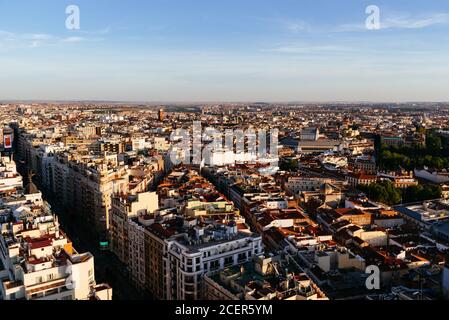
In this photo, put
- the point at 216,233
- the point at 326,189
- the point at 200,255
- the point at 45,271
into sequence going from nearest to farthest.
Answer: the point at 45,271 → the point at 200,255 → the point at 216,233 → the point at 326,189

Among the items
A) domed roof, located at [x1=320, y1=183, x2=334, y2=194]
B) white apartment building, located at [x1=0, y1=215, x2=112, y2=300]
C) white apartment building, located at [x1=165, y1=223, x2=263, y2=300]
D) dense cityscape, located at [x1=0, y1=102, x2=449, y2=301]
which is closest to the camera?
white apartment building, located at [x1=0, y1=215, x2=112, y2=300]

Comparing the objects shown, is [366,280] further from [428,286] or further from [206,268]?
[206,268]

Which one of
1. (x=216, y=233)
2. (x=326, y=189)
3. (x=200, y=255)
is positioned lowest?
(x=326, y=189)

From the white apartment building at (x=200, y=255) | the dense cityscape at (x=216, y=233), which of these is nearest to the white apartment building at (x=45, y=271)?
the dense cityscape at (x=216, y=233)

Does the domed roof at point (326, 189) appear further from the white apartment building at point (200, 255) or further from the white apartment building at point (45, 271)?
the white apartment building at point (45, 271)

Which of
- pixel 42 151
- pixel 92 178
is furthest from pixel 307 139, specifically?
pixel 92 178

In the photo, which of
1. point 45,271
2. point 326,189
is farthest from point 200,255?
point 326,189

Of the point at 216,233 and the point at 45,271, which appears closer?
the point at 45,271

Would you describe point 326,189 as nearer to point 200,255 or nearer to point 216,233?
point 216,233

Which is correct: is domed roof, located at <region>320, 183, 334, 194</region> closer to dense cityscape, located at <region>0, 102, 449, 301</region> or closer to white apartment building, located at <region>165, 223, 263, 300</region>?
dense cityscape, located at <region>0, 102, 449, 301</region>

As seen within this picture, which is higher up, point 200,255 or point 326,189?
point 200,255

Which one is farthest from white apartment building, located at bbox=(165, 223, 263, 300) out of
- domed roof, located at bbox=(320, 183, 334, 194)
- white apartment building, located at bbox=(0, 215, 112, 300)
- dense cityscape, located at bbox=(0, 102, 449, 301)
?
domed roof, located at bbox=(320, 183, 334, 194)
